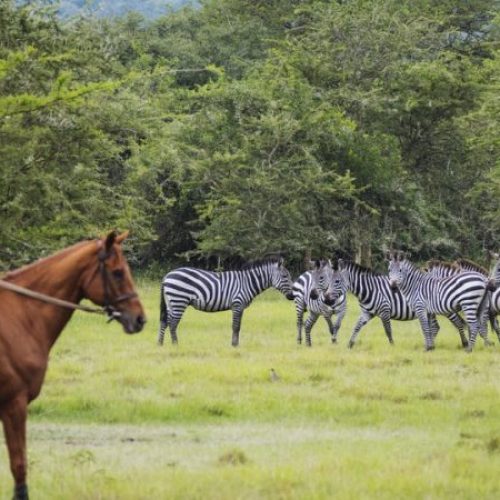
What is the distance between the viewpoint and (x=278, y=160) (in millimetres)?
39906

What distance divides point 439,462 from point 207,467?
2.04 metres

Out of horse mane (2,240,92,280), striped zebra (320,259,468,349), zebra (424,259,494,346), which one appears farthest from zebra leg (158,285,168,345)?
horse mane (2,240,92,280)

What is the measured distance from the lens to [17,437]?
7.86 metres

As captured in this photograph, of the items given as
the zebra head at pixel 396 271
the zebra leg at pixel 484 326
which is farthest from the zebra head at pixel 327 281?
the zebra leg at pixel 484 326

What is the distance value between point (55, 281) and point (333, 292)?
14.0 metres

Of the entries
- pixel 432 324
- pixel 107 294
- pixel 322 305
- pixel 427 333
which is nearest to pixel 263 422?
pixel 107 294

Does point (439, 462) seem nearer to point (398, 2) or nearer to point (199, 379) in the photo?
point (199, 379)

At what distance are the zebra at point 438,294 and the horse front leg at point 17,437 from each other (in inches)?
527

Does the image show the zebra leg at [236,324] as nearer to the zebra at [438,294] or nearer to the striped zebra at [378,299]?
→ the striped zebra at [378,299]

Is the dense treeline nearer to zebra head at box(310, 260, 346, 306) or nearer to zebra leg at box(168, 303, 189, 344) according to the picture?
zebra leg at box(168, 303, 189, 344)

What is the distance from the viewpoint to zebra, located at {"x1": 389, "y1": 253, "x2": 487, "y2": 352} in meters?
20.4

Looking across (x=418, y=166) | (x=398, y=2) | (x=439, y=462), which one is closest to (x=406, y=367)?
(x=439, y=462)

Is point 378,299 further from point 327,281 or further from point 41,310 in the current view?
point 41,310

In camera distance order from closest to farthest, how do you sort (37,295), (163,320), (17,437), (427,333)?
1. (17,437)
2. (37,295)
3. (427,333)
4. (163,320)
